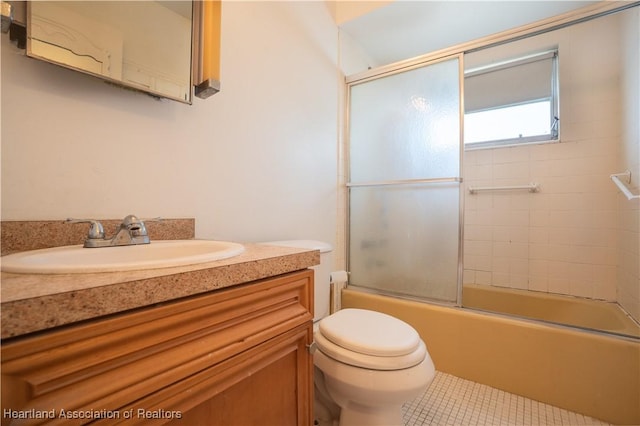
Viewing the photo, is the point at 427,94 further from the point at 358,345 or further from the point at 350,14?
the point at 358,345

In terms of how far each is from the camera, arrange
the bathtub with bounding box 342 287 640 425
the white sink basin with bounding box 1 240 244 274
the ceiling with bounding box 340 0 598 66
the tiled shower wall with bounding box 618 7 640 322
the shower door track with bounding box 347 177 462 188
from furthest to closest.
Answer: the ceiling with bounding box 340 0 598 66, the shower door track with bounding box 347 177 462 188, the tiled shower wall with bounding box 618 7 640 322, the bathtub with bounding box 342 287 640 425, the white sink basin with bounding box 1 240 244 274

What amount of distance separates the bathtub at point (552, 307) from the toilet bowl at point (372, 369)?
3.75 feet

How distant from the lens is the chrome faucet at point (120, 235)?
0.73 metres

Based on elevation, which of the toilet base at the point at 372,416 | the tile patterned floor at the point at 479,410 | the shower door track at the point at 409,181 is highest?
the shower door track at the point at 409,181

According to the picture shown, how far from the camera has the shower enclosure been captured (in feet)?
5.29

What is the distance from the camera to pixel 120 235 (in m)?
0.77

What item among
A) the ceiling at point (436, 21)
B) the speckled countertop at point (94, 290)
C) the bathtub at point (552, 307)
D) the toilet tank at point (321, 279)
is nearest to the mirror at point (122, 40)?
the speckled countertop at point (94, 290)

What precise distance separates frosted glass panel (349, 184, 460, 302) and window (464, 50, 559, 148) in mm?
991

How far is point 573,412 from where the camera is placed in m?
1.24

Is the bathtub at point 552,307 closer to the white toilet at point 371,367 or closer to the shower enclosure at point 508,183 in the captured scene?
the shower enclosure at point 508,183

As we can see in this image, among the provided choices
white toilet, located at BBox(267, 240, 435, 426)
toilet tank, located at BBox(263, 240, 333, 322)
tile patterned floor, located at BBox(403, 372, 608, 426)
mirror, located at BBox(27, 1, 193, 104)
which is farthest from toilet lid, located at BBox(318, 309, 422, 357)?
mirror, located at BBox(27, 1, 193, 104)

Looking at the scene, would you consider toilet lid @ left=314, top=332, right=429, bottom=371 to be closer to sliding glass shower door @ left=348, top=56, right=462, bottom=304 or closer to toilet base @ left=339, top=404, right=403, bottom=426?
toilet base @ left=339, top=404, right=403, bottom=426

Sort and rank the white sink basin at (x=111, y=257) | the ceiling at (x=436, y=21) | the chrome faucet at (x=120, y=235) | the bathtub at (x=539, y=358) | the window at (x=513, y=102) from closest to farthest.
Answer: the white sink basin at (x=111, y=257) < the chrome faucet at (x=120, y=235) < the bathtub at (x=539, y=358) < the ceiling at (x=436, y=21) < the window at (x=513, y=102)

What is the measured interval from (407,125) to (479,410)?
159cm
